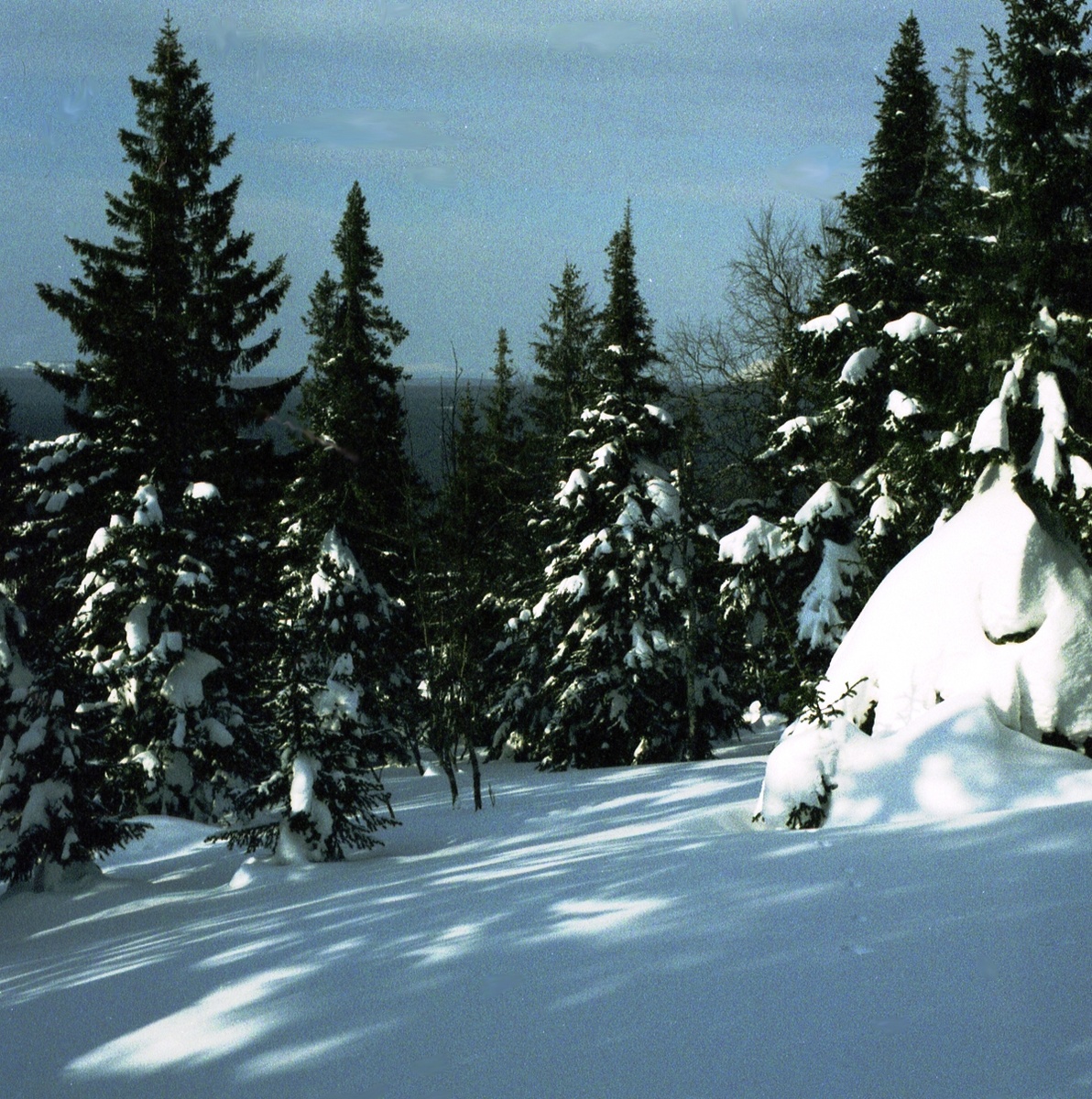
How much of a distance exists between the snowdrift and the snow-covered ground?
0.80 metres

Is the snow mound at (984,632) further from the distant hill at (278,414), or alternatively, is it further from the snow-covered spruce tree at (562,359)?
the snow-covered spruce tree at (562,359)

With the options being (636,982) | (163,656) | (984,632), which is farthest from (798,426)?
(636,982)

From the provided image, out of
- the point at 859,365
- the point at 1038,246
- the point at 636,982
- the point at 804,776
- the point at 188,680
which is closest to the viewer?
the point at 636,982

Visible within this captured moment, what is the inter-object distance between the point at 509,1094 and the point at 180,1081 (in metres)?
1.53

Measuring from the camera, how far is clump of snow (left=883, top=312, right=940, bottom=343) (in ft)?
51.4

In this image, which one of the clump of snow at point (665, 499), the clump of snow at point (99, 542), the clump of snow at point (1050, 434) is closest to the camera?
the clump of snow at point (1050, 434)

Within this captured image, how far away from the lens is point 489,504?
31719mm

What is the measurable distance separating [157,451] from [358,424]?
6.78 metres

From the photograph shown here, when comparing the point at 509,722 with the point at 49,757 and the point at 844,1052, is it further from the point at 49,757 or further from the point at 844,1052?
the point at 844,1052

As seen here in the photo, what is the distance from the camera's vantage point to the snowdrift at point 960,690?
8.26m

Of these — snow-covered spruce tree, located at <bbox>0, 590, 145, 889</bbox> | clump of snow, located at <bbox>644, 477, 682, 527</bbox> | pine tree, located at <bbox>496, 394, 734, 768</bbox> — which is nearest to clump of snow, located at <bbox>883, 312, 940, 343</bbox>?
clump of snow, located at <bbox>644, 477, 682, 527</bbox>

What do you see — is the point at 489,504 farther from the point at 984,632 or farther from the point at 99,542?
the point at 984,632

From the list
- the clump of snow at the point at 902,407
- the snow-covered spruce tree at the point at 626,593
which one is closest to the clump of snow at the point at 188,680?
the snow-covered spruce tree at the point at 626,593

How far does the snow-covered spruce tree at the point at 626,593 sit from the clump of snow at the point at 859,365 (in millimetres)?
6489
